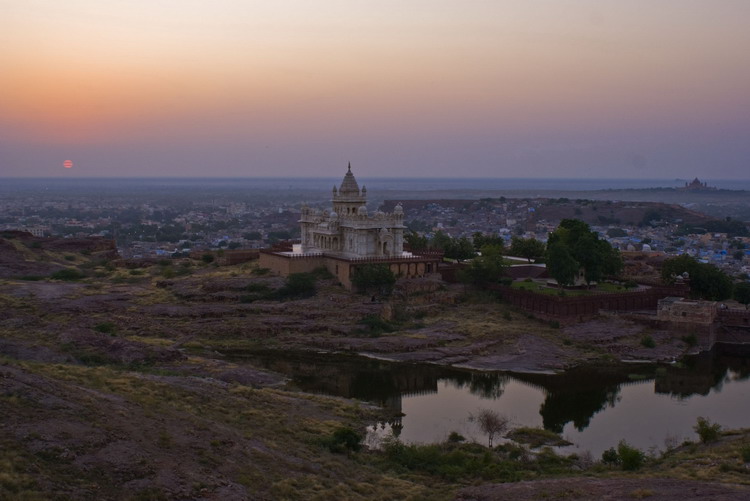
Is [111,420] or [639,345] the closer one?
[111,420]

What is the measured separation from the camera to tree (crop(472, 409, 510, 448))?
1043 inches

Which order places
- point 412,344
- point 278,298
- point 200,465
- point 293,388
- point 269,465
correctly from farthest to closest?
point 278,298
point 412,344
point 293,388
point 269,465
point 200,465

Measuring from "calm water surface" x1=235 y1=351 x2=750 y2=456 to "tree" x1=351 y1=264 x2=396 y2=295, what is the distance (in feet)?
28.1

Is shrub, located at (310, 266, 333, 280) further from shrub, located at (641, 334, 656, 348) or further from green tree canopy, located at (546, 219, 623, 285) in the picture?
shrub, located at (641, 334, 656, 348)

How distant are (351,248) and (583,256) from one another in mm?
14912

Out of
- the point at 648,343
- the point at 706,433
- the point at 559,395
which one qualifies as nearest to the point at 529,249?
the point at 648,343

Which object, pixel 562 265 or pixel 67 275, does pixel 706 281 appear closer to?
pixel 562 265

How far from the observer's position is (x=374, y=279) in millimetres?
46094

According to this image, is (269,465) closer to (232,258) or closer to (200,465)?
(200,465)

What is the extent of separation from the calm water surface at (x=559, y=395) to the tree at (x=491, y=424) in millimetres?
436

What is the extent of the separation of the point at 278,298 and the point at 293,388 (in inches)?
581

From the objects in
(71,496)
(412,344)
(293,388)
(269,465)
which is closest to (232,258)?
(412,344)

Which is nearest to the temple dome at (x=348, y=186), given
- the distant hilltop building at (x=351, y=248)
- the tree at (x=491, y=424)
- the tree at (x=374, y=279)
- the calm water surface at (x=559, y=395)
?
the distant hilltop building at (x=351, y=248)

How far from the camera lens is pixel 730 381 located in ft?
118
